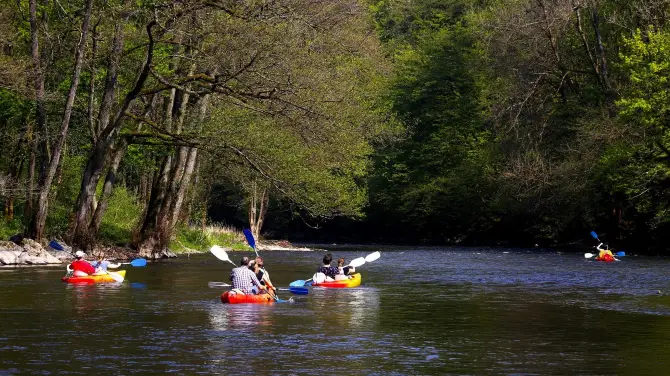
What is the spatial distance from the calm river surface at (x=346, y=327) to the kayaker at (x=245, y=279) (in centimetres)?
47

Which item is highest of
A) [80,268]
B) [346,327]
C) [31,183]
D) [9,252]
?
[31,183]

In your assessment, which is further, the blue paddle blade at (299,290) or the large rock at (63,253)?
the large rock at (63,253)

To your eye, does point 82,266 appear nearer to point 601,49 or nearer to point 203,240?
point 203,240

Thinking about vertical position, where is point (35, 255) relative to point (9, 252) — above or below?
below

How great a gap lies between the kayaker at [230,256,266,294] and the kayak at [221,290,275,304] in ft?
0.41

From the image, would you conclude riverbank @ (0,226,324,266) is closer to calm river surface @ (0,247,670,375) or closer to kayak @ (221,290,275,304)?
calm river surface @ (0,247,670,375)

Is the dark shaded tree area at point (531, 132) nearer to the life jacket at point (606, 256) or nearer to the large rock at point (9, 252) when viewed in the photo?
the life jacket at point (606, 256)

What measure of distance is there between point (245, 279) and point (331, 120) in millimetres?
13460

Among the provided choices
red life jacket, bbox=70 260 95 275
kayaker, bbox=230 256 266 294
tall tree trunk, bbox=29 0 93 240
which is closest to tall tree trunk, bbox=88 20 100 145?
tall tree trunk, bbox=29 0 93 240

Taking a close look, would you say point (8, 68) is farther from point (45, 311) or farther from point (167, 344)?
point (167, 344)

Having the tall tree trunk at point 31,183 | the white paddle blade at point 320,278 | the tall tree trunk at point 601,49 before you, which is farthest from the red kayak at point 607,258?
the tall tree trunk at point 31,183

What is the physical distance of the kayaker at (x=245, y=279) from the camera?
2216cm

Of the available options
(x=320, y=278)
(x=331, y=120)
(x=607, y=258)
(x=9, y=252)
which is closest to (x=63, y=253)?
(x=9, y=252)

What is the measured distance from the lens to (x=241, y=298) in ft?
72.6
